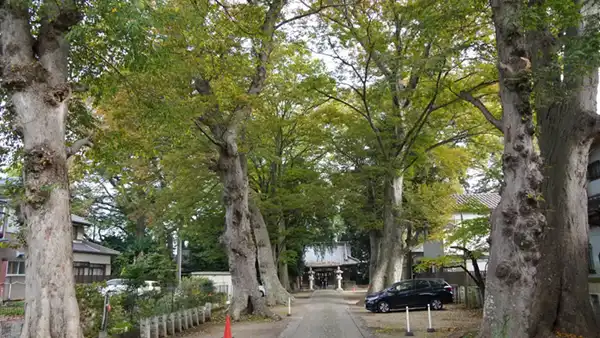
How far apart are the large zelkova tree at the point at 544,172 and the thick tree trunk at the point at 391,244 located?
12.2 meters

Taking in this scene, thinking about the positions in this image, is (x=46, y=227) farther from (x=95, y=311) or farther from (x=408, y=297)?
(x=408, y=297)

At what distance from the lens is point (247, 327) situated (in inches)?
599

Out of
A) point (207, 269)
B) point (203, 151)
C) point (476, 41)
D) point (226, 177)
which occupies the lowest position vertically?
point (207, 269)

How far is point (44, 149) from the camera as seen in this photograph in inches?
297

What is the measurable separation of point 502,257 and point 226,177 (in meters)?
11.4

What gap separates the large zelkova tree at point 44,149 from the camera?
7.05 metres

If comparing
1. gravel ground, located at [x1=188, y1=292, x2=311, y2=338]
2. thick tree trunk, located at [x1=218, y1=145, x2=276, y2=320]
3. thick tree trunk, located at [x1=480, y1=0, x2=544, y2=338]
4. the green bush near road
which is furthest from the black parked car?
thick tree trunk, located at [x1=480, y1=0, x2=544, y2=338]

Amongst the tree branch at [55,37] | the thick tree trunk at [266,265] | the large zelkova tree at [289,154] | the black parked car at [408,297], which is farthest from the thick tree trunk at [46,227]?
the thick tree trunk at [266,265]

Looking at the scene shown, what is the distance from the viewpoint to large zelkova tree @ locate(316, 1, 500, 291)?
45.5 feet

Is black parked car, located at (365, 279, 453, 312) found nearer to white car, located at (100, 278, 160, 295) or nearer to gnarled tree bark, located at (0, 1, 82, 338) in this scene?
white car, located at (100, 278, 160, 295)

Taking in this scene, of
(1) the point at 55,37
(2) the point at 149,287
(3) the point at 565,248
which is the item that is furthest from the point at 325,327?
(1) the point at 55,37

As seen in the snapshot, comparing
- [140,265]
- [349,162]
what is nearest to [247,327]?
[140,265]

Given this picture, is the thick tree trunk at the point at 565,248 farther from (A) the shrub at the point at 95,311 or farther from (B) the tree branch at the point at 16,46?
(B) the tree branch at the point at 16,46

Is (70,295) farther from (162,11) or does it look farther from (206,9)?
(206,9)
